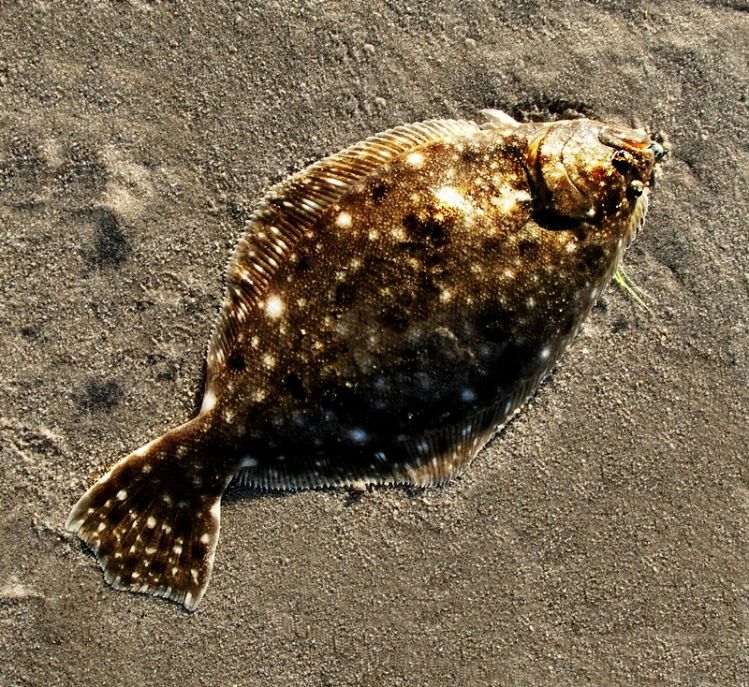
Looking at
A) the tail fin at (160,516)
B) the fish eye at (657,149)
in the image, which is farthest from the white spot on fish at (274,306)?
the fish eye at (657,149)

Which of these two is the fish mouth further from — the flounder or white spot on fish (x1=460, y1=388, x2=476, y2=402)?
white spot on fish (x1=460, y1=388, x2=476, y2=402)

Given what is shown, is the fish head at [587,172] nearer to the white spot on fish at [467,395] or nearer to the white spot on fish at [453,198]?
the white spot on fish at [453,198]

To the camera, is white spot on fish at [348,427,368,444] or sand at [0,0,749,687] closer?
white spot on fish at [348,427,368,444]

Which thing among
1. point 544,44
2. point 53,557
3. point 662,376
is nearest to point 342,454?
point 53,557

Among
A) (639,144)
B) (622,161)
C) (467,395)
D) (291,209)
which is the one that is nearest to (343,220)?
(291,209)

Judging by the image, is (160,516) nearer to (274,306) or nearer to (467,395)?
(274,306)

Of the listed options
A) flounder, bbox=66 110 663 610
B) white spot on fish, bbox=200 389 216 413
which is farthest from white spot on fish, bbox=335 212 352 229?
white spot on fish, bbox=200 389 216 413
